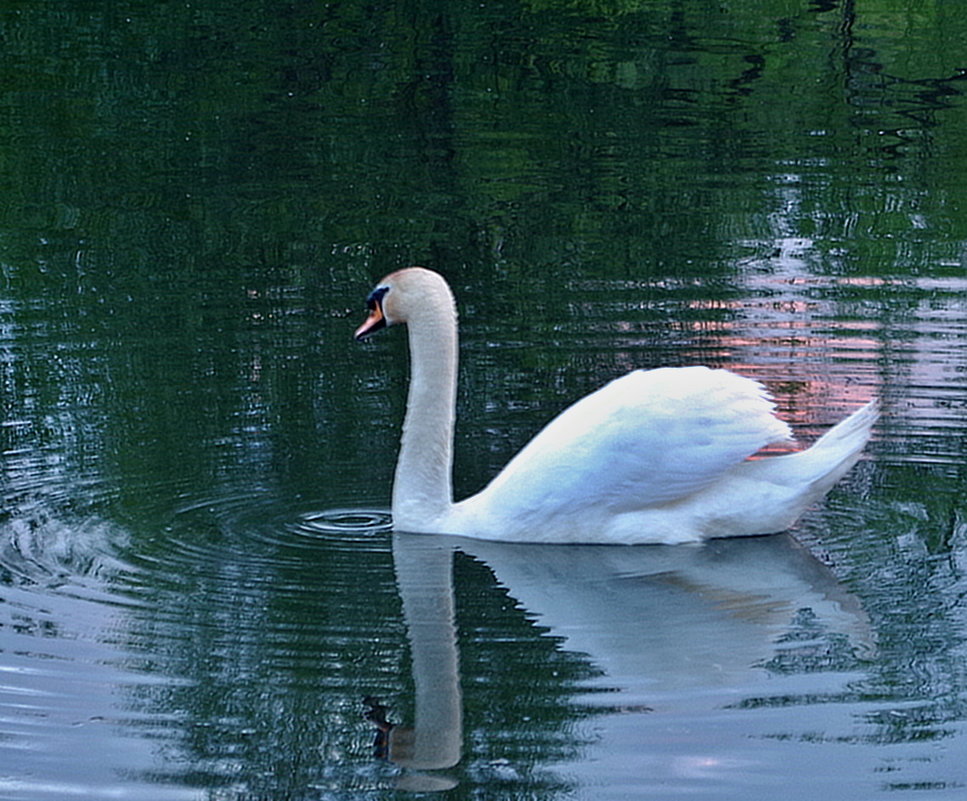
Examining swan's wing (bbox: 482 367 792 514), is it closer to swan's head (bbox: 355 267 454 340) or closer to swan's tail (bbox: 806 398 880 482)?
swan's tail (bbox: 806 398 880 482)

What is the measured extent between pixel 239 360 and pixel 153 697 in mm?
4174

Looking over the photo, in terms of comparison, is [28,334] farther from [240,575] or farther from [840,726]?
[840,726]

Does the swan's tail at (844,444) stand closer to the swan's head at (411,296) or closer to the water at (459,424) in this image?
the water at (459,424)

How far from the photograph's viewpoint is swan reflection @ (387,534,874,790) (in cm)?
581

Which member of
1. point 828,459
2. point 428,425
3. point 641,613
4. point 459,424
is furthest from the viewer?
point 459,424

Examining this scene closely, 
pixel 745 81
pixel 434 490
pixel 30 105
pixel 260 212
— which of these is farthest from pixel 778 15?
pixel 434 490

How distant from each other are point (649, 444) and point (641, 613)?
2.75 feet

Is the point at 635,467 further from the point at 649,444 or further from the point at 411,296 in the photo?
the point at 411,296

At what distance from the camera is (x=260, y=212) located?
46.5 ft

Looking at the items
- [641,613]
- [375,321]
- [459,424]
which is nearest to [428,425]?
[375,321]

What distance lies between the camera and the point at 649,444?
7277mm

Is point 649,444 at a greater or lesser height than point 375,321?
lesser

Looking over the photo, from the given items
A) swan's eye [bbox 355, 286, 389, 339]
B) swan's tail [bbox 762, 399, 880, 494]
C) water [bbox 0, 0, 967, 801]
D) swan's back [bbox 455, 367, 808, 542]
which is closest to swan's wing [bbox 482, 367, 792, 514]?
swan's back [bbox 455, 367, 808, 542]

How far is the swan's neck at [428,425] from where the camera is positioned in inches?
297
